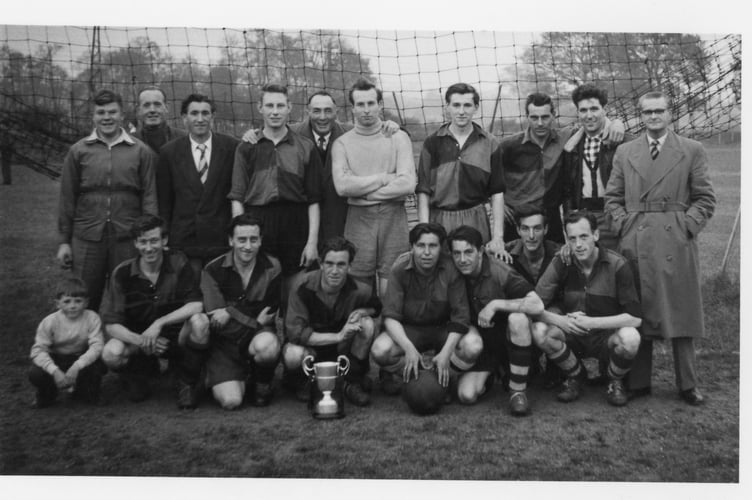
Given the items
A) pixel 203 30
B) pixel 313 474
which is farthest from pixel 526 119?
pixel 313 474

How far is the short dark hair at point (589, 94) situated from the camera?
173 inches

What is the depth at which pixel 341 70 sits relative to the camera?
4.60 metres

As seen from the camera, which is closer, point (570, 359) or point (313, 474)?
Answer: point (313, 474)

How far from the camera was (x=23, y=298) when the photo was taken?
439 cm

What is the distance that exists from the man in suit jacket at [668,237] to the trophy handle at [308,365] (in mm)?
1780

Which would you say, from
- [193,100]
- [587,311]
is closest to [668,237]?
[587,311]

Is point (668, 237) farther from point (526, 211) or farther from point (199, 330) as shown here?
point (199, 330)

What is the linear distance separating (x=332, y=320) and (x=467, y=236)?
870mm

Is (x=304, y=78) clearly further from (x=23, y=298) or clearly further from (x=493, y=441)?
(x=493, y=441)

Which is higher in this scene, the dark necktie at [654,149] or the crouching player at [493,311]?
the dark necktie at [654,149]

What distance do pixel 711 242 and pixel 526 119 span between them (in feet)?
4.41

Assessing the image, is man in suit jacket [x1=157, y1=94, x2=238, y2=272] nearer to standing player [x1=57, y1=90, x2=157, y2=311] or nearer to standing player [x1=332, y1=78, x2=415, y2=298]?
standing player [x1=57, y1=90, x2=157, y2=311]

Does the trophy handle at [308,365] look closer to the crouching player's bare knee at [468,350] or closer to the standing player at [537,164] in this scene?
the crouching player's bare knee at [468,350]

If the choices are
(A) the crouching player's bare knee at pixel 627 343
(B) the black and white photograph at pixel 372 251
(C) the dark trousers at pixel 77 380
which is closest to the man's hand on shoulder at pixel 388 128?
(B) the black and white photograph at pixel 372 251
